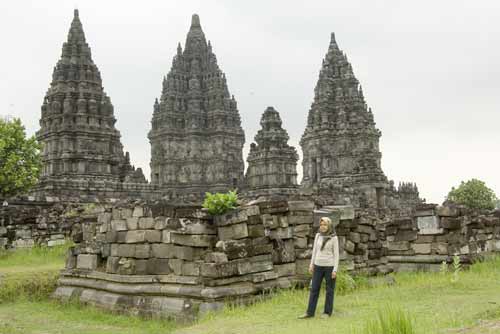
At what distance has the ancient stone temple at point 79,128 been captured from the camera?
41.4 metres

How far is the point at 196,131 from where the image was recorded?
2334 inches

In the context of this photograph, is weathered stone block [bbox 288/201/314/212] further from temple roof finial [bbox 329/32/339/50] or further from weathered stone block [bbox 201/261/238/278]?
temple roof finial [bbox 329/32/339/50]

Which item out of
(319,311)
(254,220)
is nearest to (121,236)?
(254,220)

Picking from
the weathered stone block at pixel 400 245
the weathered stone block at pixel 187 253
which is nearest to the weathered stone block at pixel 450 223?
the weathered stone block at pixel 400 245

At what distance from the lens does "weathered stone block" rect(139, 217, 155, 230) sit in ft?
35.3

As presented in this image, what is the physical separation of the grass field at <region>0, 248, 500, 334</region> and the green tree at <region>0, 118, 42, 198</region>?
17.2m

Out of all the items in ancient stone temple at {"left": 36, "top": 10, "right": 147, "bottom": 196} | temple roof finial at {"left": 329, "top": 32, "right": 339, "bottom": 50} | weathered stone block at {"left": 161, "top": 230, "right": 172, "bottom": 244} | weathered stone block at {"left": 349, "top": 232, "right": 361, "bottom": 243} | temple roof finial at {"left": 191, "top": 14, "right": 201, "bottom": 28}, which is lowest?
weathered stone block at {"left": 349, "top": 232, "right": 361, "bottom": 243}

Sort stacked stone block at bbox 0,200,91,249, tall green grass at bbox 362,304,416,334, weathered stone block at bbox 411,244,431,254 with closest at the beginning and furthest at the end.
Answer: tall green grass at bbox 362,304,416,334, weathered stone block at bbox 411,244,431,254, stacked stone block at bbox 0,200,91,249

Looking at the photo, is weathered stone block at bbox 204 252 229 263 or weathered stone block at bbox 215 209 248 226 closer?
weathered stone block at bbox 204 252 229 263

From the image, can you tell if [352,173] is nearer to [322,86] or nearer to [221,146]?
[322,86]

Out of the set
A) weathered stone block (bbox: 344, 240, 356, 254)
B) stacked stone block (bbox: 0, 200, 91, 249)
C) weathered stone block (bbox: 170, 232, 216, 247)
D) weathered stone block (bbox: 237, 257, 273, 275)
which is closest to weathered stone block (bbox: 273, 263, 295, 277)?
weathered stone block (bbox: 237, 257, 273, 275)

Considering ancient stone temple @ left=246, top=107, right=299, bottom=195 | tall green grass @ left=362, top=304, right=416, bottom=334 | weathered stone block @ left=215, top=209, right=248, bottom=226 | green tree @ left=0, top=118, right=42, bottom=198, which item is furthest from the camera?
ancient stone temple @ left=246, top=107, right=299, bottom=195

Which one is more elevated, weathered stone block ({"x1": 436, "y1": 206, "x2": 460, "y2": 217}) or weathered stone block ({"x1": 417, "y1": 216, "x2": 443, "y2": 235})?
weathered stone block ({"x1": 436, "y1": 206, "x2": 460, "y2": 217})

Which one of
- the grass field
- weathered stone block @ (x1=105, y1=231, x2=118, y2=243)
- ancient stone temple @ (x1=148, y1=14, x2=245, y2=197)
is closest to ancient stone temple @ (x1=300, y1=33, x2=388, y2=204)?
ancient stone temple @ (x1=148, y1=14, x2=245, y2=197)
